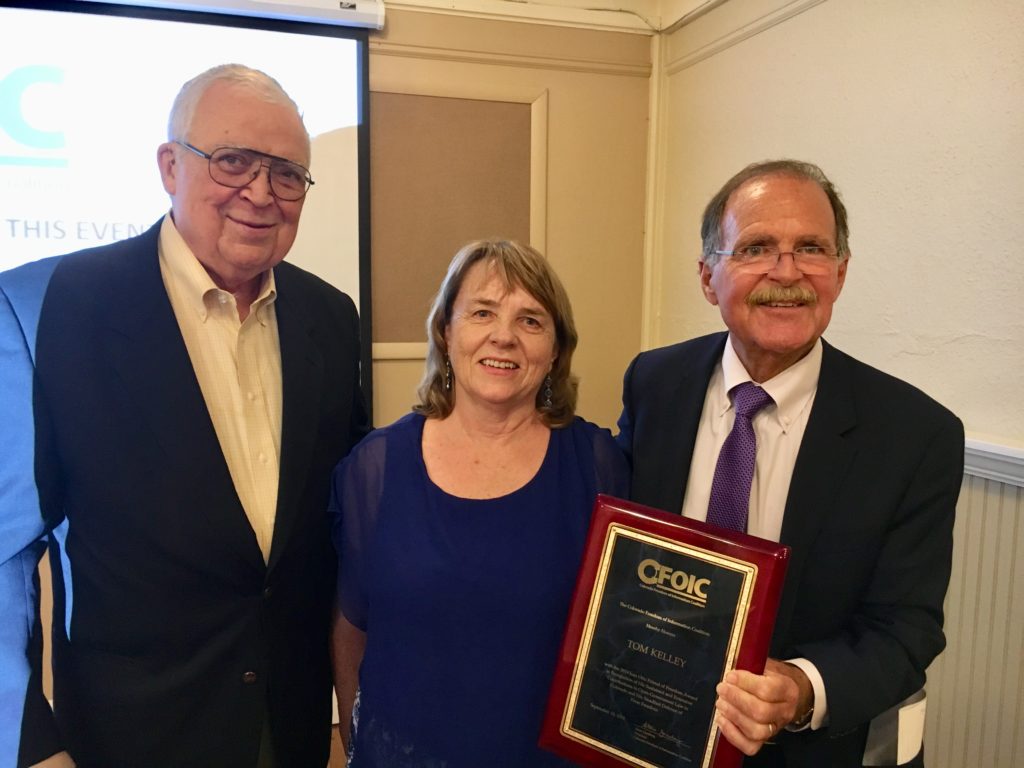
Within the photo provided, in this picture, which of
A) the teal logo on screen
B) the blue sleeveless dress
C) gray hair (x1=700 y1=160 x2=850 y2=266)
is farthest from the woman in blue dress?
the teal logo on screen

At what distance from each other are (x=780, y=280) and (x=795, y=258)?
0.05 metres

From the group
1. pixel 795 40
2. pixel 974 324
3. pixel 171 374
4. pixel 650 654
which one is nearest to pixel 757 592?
pixel 650 654

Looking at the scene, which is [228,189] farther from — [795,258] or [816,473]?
[816,473]

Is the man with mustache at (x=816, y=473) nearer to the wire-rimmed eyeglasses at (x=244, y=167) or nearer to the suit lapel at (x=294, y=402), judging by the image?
the suit lapel at (x=294, y=402)

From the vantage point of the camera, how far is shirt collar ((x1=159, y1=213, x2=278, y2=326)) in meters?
1.44

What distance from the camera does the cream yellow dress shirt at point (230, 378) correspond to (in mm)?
1442

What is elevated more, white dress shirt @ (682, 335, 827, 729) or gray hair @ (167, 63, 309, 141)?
gray hair @ (167, 63, 309, 141)

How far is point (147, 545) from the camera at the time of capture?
1357mm

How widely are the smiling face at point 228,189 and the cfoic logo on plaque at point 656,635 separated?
0.81 metres

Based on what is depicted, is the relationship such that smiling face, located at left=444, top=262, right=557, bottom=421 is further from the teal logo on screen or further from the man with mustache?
the teal logo on screen

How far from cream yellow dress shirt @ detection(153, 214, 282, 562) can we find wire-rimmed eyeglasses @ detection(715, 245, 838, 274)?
965mm

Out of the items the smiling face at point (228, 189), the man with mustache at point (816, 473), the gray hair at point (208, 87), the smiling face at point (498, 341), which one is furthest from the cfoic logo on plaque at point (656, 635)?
the gray hair at point (208, 87)

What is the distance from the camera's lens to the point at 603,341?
3736 mm

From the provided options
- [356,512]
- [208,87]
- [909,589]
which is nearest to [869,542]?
[909,589]
